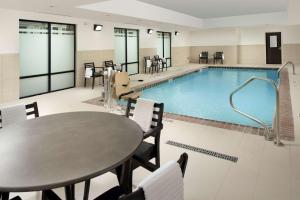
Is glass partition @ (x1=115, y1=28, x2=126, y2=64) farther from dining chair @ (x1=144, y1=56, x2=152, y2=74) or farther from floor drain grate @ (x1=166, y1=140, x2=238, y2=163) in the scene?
floor drain grate @ (x1=166, y1=140, x2=238, y2=163)

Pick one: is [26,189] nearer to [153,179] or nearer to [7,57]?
[153,179]

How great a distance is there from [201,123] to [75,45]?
18.6ft

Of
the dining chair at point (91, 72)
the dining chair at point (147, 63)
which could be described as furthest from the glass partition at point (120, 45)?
the dining chair at point (91, 72)

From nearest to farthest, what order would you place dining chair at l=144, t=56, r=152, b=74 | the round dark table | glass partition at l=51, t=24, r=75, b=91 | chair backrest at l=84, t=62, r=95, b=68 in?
the round dark table, glass partition at l=51, t=24, r=75, b=91, chair backrest at l=84, t=62, r=95, b=68, dining chair at l=144, t=56, r=152, b=74

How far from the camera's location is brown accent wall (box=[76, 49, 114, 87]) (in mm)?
8516

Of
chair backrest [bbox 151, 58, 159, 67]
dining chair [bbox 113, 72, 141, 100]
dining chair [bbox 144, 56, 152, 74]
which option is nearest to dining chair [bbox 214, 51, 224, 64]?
chair backrest [bbox 151, 58, 159, 67]

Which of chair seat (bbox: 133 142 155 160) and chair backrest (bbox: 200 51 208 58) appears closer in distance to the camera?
chair seat (bbox: 133 142 155 160)

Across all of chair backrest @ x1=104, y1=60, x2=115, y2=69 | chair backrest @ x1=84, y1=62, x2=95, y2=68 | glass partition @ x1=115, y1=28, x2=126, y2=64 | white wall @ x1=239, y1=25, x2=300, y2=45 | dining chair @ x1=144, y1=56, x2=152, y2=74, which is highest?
white wall @ x1=239, y1=25, x2=300, y2=45

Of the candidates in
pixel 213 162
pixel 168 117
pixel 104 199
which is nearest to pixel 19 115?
pixel 104 199

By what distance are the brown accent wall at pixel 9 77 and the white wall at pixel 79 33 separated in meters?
0.20

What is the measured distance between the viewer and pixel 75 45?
837 centimetres

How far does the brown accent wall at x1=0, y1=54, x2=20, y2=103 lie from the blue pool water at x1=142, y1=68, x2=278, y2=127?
359 cm

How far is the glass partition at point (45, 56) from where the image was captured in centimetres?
689

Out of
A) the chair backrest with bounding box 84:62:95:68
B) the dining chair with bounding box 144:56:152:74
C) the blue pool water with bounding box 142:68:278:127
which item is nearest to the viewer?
the blue pool water with bounding box 142:68:278:127
